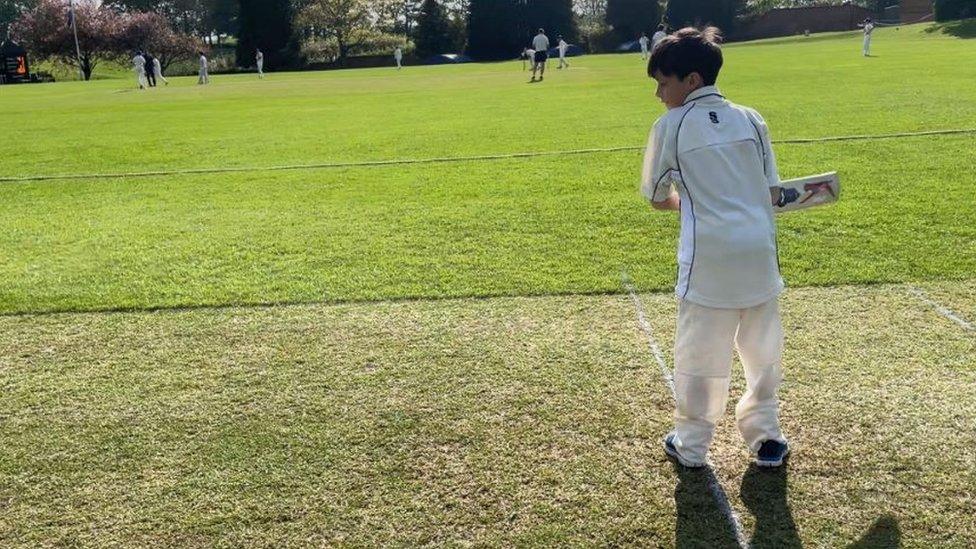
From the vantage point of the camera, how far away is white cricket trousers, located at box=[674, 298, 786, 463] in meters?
3.67

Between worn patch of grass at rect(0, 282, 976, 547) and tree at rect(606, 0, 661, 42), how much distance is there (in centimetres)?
8128

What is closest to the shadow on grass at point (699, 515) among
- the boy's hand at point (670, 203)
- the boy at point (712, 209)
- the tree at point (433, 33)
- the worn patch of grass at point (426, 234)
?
the boy at point (712, 209)

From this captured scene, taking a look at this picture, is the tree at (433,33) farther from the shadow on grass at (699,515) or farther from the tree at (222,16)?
the shadow on grass at (699,515)

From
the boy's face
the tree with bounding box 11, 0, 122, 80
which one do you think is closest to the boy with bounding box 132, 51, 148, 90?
the tree with bounding box 11, 0, 122, 80

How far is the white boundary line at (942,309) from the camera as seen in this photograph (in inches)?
225

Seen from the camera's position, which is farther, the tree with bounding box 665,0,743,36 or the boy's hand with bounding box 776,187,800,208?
the tree with bounding box 665,0,743,36

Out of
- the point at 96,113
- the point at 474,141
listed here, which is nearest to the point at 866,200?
the point at 474,141

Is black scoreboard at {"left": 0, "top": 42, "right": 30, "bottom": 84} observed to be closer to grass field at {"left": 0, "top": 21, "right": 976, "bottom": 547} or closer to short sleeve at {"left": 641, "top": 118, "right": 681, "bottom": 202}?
grass field at {"left": 0, "top": 21, "right": 976, "bottom": 547}

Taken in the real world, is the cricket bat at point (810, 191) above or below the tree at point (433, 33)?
below

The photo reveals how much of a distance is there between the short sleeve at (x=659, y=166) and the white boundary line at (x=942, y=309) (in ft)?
10.6

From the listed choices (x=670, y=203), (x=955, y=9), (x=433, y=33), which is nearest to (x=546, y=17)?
(x=433, y=33)

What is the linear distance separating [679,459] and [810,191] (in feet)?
4.63

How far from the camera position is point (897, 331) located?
5645 millimetres

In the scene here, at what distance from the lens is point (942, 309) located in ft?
19.8
